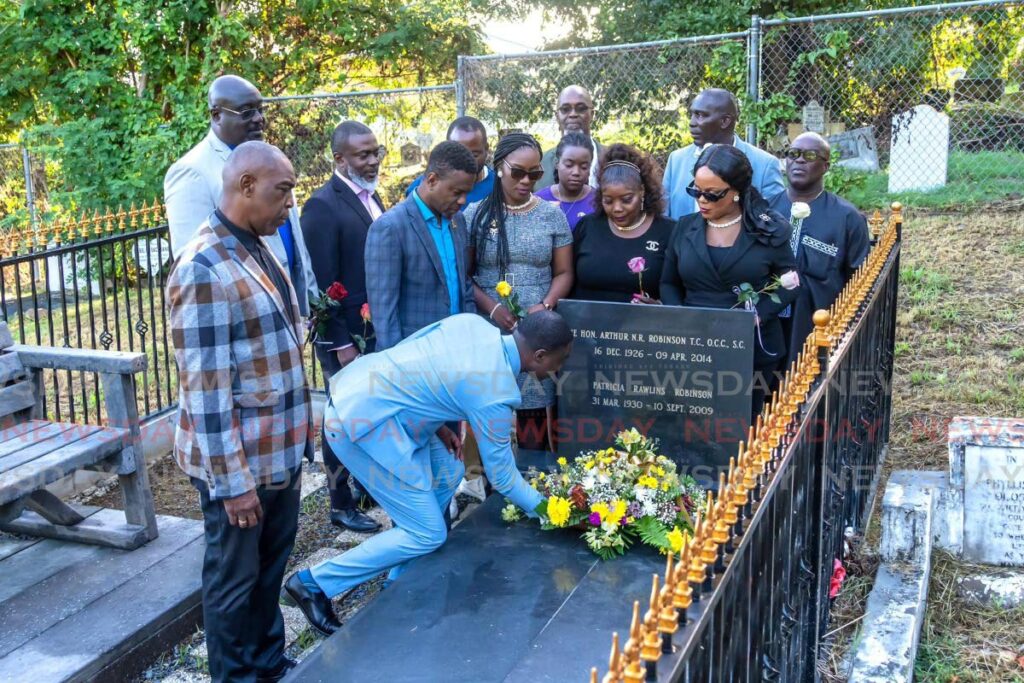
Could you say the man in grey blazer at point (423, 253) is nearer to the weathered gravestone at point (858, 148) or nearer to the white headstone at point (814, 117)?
the white headstone at point (814, 117)

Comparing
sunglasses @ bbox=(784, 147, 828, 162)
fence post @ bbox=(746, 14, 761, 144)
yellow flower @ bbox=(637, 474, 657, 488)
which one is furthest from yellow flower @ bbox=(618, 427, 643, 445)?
fence post @ bbox=(746, 14, 761, 144)

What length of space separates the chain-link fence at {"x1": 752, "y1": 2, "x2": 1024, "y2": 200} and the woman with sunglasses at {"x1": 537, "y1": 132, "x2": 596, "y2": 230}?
485 cm

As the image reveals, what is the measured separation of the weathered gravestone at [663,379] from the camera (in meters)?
4.25

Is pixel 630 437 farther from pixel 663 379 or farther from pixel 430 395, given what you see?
pixel 430 395

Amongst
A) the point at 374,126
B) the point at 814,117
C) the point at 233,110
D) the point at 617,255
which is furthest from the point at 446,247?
the point at 814,117

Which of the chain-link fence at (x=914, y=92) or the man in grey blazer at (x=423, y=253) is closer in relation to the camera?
the man in grey blazer at (x=423, y=253)

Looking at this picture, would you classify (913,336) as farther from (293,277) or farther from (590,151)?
(293,277)

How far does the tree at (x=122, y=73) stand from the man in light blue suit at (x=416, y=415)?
856 centimetres

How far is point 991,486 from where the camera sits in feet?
14.5

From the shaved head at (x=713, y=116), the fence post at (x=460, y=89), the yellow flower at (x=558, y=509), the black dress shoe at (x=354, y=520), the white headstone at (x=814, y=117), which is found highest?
the fence post at (x=460, y=89)

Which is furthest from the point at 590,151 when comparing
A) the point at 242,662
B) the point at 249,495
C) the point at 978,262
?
the point at 978,262

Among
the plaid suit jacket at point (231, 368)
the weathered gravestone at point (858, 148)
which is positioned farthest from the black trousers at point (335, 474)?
the weathered gravestone at point (858, 148)

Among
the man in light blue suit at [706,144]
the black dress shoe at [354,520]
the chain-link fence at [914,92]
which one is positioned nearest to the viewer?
the black dress shoe at [354,520]

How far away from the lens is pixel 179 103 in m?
11.9
